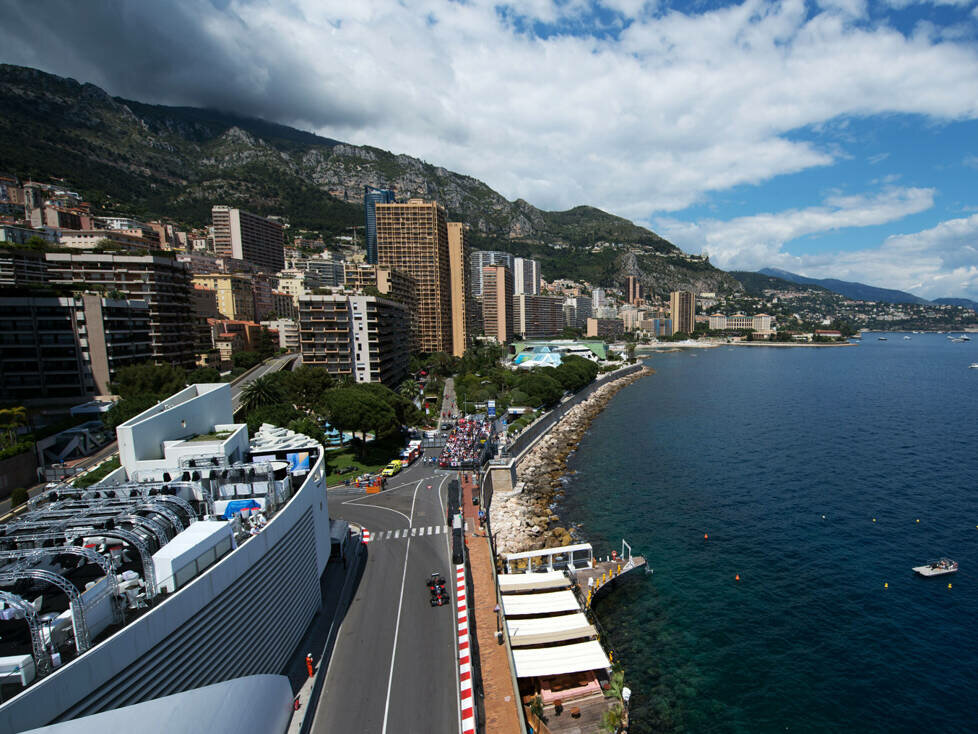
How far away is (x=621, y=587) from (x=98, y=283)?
5903 cm

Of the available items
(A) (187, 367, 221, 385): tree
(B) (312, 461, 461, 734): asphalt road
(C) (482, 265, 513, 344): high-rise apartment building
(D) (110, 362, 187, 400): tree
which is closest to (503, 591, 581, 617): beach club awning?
(B) (312, 461, 461, 734): asphalt road

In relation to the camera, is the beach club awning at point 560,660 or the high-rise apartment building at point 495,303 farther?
the high-rise apartment building at point 495,303

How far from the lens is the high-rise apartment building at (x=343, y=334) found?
55688 mm

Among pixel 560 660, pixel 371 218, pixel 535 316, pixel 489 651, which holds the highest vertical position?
pixel 371 218

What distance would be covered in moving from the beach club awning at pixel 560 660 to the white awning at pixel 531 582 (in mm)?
3661

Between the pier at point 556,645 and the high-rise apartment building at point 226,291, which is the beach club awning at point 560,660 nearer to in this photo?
the pier at point 556,645

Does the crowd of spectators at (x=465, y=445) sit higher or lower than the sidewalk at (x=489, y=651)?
higher

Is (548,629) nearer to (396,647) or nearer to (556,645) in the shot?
(556,645)

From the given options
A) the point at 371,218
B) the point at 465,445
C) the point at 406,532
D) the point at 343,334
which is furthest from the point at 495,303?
the point at 406,532

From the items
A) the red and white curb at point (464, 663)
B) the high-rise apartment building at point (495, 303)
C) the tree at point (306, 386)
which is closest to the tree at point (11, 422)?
the tree at point (306, 386)

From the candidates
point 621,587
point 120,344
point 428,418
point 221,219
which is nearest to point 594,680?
point 621,587

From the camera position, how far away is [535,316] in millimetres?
182375

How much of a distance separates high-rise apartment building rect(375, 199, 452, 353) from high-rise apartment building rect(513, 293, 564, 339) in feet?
260

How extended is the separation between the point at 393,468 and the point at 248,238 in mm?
127451
